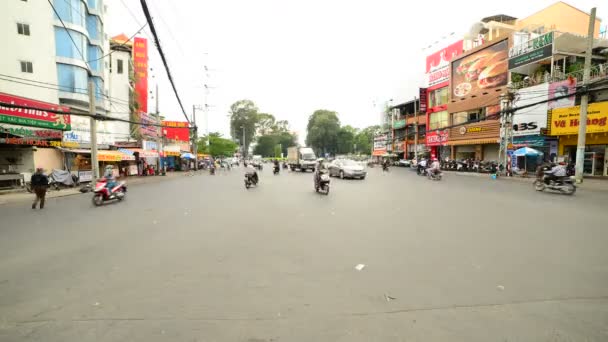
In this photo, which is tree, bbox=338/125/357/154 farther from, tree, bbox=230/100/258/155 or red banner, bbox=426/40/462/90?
red banner, bbox=426/40/462/90

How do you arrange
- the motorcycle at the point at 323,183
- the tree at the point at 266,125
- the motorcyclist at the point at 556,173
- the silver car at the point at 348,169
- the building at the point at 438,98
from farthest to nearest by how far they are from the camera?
the tree at the point at 266,125
the building at the point at 438,98
the silver car at the point at 348,169
the motorcycle at the point at 323,183
the motorcyclist at the point at 556,173

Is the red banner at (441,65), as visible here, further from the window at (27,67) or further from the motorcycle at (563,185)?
the window at (27,67)

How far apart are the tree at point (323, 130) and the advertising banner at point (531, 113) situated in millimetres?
55600

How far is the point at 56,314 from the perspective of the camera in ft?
9.85

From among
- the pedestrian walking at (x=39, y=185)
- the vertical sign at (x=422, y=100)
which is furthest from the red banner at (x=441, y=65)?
the pedestrian walking at (x=39, y=185)

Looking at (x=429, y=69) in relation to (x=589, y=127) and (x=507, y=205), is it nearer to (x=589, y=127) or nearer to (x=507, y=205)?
(x=589, y=127)

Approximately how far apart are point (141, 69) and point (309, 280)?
45546 millimetres

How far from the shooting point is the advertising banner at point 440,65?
41000 mm

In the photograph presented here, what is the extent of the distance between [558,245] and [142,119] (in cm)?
3456

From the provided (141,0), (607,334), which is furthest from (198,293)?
(141,0)

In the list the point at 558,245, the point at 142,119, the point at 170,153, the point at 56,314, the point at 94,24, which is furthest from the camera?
the point at 170,153

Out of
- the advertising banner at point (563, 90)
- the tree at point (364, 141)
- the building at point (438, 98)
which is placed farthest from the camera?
the tree at point (364, 141)

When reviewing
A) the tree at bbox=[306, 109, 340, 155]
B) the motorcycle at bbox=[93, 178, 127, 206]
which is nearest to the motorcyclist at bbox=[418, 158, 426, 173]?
the motorcycle at bbox=[93, 178, 127, 206]

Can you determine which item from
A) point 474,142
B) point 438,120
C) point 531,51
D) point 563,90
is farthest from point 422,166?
point 438,120
